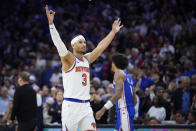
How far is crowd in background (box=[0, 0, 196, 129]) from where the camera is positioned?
9.98 metres

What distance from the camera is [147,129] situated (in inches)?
353

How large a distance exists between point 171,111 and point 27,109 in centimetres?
416

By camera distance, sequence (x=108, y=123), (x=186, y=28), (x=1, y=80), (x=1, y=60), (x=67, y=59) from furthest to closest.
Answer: (x=1, y=60)
(x=1, y=80)
(x=186, y=28)
(x=108, y=123)
(x=67, y=59)

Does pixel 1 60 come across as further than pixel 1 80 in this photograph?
Yes

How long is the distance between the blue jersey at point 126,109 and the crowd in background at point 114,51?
7.08ft

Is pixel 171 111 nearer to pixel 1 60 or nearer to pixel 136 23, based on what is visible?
pixel 136 23

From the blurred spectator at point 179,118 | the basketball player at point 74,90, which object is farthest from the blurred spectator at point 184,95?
the basketball player at point 74,90

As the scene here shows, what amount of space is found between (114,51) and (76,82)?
7633 millimetres

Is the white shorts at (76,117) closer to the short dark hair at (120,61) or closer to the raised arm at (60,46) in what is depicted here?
the raised arm at (60,46)

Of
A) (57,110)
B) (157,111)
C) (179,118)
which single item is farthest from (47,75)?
(179,118)

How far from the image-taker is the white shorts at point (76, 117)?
18.9 ft

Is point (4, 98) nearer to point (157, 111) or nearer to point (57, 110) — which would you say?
point (57, 110)

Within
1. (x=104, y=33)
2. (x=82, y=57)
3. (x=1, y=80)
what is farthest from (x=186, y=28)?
(x=82, y=57)

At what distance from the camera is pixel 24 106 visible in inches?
290
